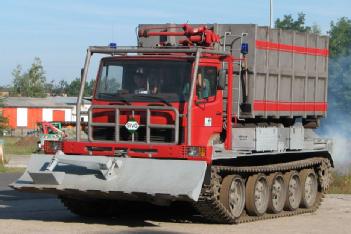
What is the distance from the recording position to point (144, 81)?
17672mm

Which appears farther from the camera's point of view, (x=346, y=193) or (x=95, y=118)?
(x=346, y=193)

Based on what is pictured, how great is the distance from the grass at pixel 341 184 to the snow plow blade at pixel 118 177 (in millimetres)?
11610

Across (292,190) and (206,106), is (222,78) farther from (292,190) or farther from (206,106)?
(292,190)

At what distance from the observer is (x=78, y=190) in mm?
16562

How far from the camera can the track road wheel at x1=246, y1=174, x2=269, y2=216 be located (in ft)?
61.0

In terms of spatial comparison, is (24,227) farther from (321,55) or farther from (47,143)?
Answer: (321,55)

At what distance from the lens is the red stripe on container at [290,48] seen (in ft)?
62.9

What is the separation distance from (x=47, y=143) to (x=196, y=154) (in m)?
3.05

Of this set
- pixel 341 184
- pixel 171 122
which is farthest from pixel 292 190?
pixel 341 184

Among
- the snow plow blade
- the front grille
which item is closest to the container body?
the front grille

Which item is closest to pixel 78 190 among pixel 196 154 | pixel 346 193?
pixel 196 154

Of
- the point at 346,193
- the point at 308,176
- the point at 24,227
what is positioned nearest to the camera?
the point at 24,227

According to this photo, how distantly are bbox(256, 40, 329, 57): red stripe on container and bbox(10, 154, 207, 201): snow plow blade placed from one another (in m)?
3.78

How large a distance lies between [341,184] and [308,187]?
656 cm
